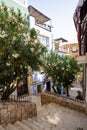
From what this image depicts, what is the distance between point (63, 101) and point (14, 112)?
210 inches

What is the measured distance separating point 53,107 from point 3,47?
6025mm

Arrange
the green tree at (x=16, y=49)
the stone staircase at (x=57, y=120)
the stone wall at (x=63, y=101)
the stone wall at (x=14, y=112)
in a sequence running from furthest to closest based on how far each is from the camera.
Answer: the stone wall at (x=63, y=101) < the green tree at (x=16, y=49) < the stone staircase at (x=57, y=120) < the stone wall at (x=14, y=112)

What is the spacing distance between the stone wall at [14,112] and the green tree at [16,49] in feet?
5.08

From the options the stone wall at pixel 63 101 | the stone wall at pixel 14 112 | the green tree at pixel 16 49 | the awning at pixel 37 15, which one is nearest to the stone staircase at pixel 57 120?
the stone wall at pixel 14 112

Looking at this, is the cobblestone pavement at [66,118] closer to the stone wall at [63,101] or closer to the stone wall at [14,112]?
the stone wall at [63,101]

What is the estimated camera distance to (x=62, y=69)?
1549cm

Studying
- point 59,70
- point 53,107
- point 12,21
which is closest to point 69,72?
point 59,70

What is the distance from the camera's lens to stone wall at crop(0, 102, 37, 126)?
257 inches

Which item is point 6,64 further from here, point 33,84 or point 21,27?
point 33,84

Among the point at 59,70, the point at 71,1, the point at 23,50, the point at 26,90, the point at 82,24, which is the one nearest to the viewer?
the point at 23,50

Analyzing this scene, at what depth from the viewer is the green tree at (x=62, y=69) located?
615 inches

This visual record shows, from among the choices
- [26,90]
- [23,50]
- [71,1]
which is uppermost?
[71,1]

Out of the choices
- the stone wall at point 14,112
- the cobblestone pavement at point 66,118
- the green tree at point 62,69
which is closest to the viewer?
the stone wall at point 14,112

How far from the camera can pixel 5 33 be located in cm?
792
